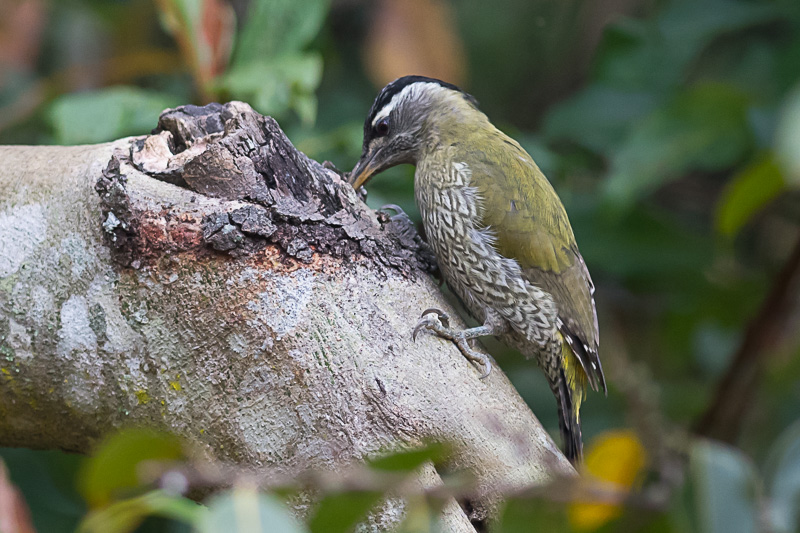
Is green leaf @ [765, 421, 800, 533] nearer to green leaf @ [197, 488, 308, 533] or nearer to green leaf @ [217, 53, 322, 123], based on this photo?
green leaf @ [197, 488, 308, 533]

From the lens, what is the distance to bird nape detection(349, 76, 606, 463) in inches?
71.7

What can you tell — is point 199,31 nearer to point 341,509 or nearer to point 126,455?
point 126,455

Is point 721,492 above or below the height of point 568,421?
above

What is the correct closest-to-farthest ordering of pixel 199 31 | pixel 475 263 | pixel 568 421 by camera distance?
pixel 475 263
pixel 568 421
pixel 199 31

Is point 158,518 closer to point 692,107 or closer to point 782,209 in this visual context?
point 692,107

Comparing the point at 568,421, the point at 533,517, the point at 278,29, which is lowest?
the point at 568,421

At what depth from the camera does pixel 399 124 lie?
2.15m

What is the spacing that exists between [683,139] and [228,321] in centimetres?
178

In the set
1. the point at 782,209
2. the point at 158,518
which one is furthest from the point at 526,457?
the point at 782,209

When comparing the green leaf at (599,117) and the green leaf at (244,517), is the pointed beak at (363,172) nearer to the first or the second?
the green leaf at (599,117)

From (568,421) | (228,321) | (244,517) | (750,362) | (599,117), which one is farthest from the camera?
(599,117)

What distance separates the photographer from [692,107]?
2549 millimetres

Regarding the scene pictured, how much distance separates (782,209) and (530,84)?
5.35ft

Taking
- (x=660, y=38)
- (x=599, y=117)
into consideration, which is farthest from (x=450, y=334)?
(x=660, y=38)
